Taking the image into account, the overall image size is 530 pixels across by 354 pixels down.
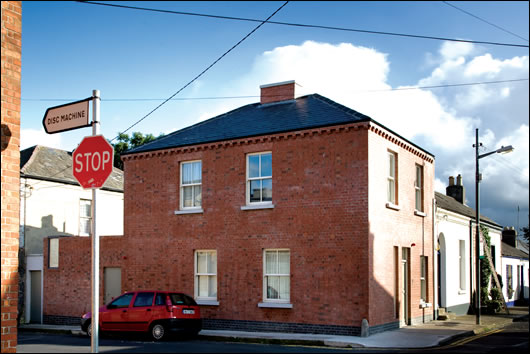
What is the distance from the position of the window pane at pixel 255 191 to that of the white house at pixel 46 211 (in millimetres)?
7524

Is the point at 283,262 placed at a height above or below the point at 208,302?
above

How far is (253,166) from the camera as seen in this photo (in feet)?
71.8

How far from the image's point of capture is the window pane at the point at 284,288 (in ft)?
67.4

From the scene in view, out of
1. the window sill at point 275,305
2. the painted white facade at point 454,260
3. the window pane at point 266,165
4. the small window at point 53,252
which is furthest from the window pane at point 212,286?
the painted white facade at point 454,260

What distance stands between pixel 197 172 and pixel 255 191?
9.25 ft

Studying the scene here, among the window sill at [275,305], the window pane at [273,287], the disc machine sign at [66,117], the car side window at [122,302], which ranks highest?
the disc machine sign at [66,117]

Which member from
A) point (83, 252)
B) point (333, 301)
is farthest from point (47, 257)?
point (333, 301)

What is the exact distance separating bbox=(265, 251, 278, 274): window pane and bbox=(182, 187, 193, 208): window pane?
158 inches

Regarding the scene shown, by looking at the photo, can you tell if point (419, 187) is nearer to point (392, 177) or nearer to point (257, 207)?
point (392, 177)

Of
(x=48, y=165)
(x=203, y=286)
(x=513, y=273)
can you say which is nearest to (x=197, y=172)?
(x=203, y=286)

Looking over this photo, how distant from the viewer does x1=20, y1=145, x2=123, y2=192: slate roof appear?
94.5 feet

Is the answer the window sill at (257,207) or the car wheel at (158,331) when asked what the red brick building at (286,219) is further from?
the car wheel at (158,331)

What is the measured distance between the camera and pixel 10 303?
7.79 m

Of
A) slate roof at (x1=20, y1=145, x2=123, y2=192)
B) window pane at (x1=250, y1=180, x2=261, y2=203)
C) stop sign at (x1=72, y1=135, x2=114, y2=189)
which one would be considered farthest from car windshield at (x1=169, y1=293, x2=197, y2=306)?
slate roof at (x1=20, y1=145, x2=123, y2=192)
